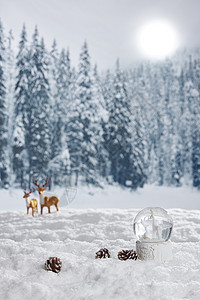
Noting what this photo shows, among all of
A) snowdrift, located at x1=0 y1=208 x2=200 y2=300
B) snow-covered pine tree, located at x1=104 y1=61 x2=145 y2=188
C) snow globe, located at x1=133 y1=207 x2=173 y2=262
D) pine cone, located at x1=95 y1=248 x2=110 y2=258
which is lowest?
snowdrift, located at x1=0 y1=208 x2=200 y2=300

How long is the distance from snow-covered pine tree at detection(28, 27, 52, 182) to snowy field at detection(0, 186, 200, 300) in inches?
140

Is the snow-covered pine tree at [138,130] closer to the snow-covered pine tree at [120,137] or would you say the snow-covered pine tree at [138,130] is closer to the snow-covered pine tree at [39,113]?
the snow-covered pine tree at [120,137]

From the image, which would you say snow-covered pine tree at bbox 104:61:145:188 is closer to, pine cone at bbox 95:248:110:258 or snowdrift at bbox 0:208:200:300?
snowdrift at bbox 0:208:200:300

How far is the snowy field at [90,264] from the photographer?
6.37ft

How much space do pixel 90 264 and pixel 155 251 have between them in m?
0.49

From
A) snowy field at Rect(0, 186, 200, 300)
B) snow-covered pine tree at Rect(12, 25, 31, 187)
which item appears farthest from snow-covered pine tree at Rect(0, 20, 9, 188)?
snowy field at Rect(0, 186, 200, 300)

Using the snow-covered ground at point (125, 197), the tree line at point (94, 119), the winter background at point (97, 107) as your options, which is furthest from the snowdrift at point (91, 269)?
the tree line at point (94, 119)

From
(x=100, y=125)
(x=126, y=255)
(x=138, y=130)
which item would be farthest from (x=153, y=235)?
(x=138, y=130)

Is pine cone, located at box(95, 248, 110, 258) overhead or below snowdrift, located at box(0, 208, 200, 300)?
overhead

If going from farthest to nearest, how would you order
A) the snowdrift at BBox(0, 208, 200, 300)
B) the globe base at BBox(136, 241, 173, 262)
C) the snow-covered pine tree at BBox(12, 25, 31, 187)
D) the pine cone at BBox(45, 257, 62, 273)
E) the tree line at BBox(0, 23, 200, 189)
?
1. the tree line at BBox(0, 23, 200, 189)
2. the snow-covered pine tree at BBox(12, 25, 31, 187)
3. the globe base at BBox(136, 241, 173, 262)
4. the pine cone at BBox(45, 257, 62, 273)
5. the snowdrift at BBox(0, 208, 200, 300)

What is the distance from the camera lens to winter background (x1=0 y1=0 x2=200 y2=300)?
7676mm

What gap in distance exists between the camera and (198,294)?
191 centimetres

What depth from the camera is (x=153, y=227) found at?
2.54 meters

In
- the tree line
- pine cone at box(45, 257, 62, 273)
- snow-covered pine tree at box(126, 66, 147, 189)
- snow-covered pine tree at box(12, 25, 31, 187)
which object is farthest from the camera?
snow-covered pine tree at box(126, 66, 147, 189)
